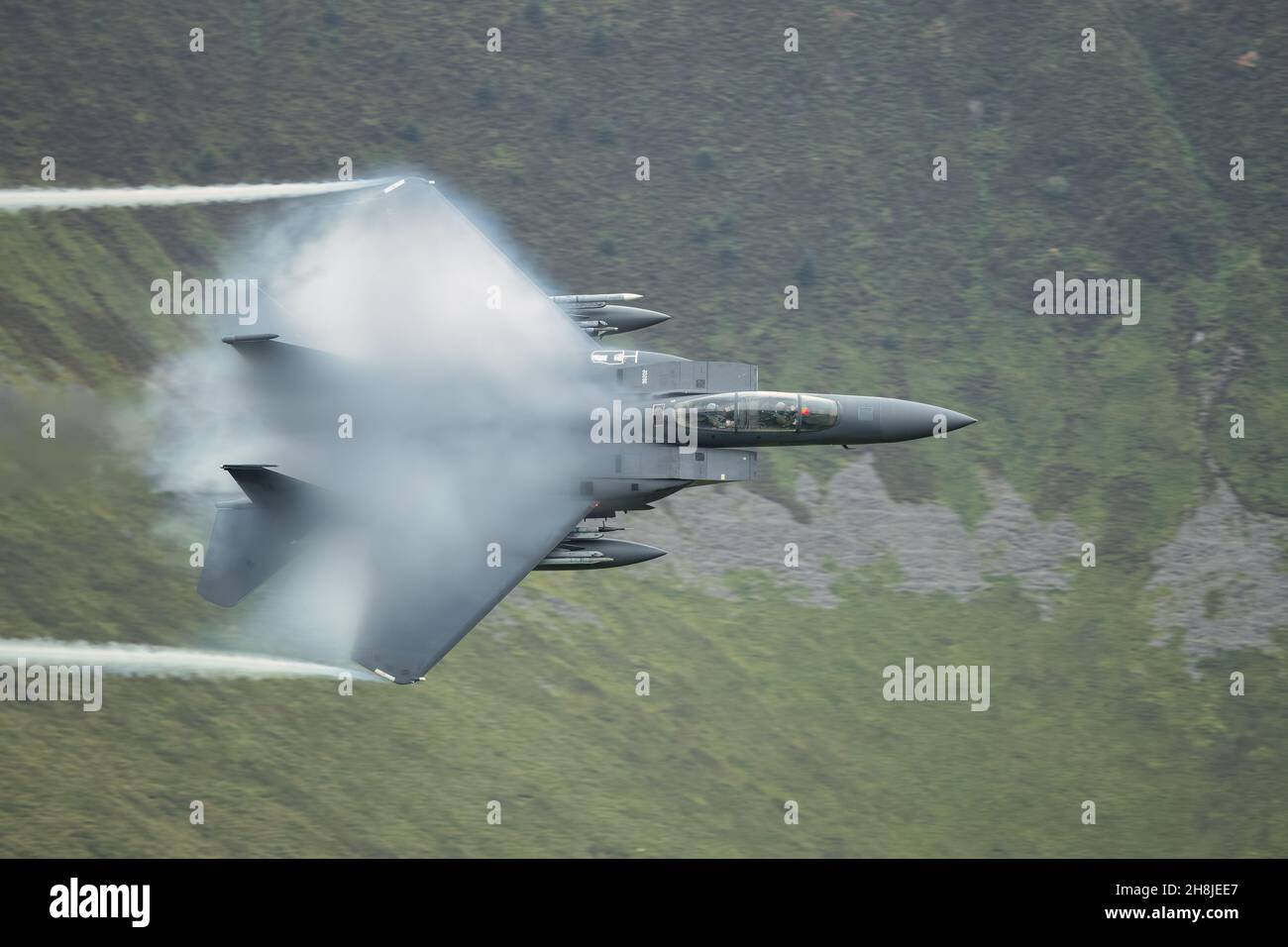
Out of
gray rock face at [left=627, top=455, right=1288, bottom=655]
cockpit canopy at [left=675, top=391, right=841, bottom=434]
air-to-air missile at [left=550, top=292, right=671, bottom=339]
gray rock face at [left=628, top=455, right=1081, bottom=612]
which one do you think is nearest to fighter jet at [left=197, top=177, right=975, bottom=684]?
cockpit canopy at [left=675, top=391, right=841, bottom=434]

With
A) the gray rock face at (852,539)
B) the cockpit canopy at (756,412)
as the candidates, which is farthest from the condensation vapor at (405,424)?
the gray rock face at (852,539)

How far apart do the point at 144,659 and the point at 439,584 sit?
31.1 ft

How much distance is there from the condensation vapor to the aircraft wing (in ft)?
0.19

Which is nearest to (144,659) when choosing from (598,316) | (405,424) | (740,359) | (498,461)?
(405,424)

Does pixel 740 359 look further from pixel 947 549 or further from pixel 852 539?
pixel 947 549

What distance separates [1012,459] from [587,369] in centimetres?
2369

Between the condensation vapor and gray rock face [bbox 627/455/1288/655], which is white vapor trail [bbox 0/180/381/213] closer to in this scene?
the condensation vapor

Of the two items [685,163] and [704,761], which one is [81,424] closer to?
[704,761]

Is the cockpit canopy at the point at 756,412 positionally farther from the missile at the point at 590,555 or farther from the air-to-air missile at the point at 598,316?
the air-to-air missile at the point at 598,316

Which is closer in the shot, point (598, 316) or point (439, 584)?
point (439, 584)

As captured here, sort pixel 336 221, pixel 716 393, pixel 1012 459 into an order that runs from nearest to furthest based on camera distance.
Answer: pixel 716 393 → pixel 336 221 → pixel 1012 459

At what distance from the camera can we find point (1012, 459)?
2032 inches

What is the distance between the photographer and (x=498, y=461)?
32188 mm

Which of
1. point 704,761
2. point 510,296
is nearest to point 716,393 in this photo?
point 510,296
